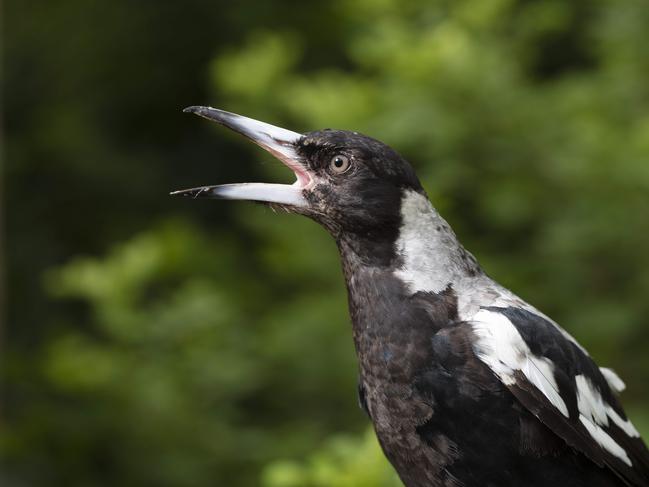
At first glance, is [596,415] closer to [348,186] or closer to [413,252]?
[413,252]

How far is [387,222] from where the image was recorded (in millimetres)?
2266

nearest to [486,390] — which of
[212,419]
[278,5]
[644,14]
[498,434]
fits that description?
[498,434]

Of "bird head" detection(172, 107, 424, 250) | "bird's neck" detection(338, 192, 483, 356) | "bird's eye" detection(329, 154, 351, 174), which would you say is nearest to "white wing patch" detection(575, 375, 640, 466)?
"bird's neck" detection(338, 192, 483, 356)

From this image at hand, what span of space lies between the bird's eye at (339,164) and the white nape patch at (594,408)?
25.7 inches

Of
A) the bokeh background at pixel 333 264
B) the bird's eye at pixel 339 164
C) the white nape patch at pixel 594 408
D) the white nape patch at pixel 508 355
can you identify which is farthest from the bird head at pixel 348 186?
the bokeh background at pixel 333 264

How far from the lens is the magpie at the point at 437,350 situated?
205 cm

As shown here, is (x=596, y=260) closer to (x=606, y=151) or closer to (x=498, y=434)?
(x=606, y=151)

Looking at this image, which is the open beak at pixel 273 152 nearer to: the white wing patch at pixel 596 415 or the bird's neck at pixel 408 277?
the bird's neck at pixel 408 277

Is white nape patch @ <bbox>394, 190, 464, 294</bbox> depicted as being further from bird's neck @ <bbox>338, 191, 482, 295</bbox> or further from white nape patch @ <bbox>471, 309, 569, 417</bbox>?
white nape patch @ <bbox>471, 309, 569, 417</bbox>

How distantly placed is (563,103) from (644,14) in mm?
478

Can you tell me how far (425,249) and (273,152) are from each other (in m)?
0.40

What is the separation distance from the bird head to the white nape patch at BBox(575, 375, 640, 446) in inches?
19.8

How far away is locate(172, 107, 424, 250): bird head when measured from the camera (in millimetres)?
2266

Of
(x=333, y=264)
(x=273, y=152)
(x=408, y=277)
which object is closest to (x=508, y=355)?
(x=408, y=277)
